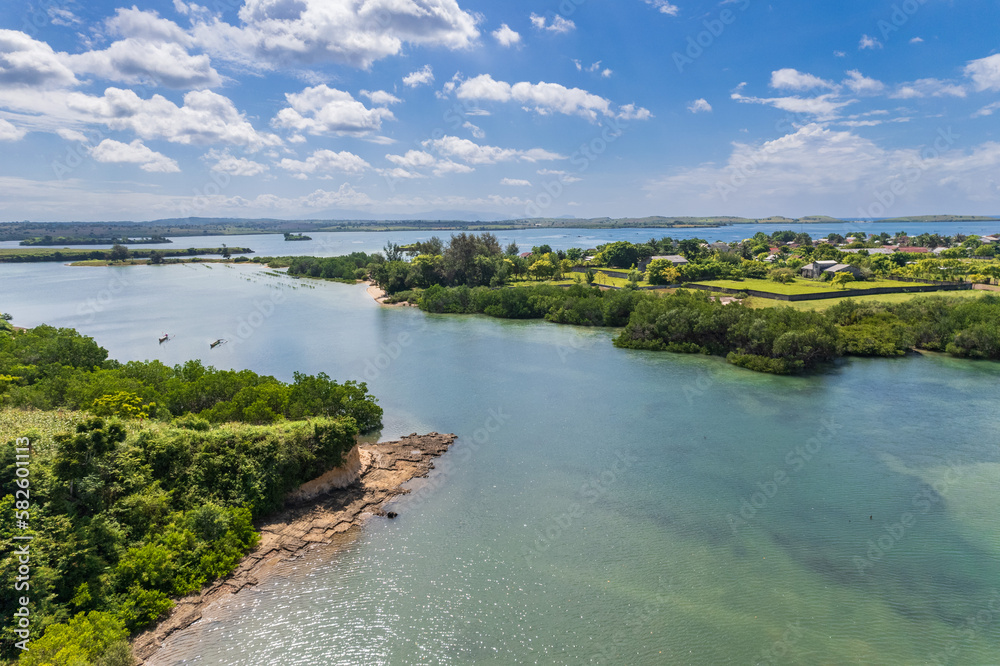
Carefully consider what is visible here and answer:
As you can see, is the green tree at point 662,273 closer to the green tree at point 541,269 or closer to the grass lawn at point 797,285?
the grass lawn at point 797,285

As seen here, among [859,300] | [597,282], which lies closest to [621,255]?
[597,282]

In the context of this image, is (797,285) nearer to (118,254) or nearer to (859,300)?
(859,300)

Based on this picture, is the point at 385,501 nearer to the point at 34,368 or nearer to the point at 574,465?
the point at 574,465

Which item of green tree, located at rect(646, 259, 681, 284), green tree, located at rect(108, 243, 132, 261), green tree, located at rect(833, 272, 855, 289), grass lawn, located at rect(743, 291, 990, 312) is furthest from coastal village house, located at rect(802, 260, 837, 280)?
green tree, located at rect(108, 243, 132, 261)

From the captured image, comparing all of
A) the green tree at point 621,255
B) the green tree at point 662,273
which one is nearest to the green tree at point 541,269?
the green tree at point 621,255

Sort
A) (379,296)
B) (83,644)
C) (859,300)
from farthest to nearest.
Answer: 1. (379,296)
2. (859,300)
3. (83,644)

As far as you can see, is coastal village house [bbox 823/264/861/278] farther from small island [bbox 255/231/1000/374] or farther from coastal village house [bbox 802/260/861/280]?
small island [bbox 255/231/1000/374]
